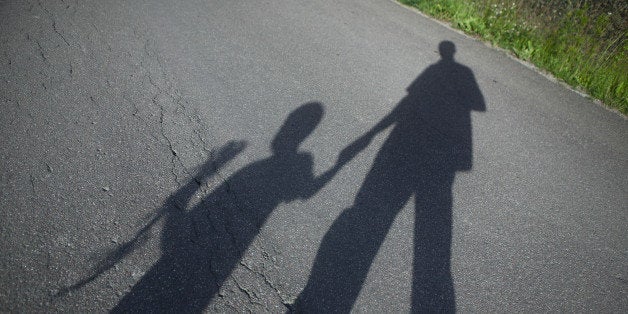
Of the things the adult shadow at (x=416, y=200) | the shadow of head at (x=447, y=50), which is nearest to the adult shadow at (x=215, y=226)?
the adult shadow at (x=416, y=200)

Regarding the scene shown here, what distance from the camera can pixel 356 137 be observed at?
11.0ft

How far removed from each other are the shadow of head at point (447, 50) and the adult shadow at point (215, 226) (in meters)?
3.16

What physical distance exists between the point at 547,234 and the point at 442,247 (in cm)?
106

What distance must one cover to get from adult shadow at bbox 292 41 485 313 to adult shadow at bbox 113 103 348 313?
0.49 meters

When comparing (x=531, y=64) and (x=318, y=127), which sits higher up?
(x=531, y=64)

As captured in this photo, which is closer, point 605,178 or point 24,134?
point 24,134

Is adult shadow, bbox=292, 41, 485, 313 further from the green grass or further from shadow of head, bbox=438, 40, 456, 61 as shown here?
the green grass

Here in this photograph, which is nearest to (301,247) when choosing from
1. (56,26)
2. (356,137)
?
(356,137)

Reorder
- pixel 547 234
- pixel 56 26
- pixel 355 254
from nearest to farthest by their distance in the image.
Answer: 1. pixel 355 254
2. pixel 547 234
3. pixel 56 26

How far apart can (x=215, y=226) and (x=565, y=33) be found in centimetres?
640

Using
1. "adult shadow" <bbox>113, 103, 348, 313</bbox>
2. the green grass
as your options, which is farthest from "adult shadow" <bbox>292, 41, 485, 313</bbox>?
the green grass

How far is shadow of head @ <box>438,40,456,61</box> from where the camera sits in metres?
4.95

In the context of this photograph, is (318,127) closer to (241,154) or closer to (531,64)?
(241,154)

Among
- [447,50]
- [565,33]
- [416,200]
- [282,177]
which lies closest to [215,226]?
[282,177]
